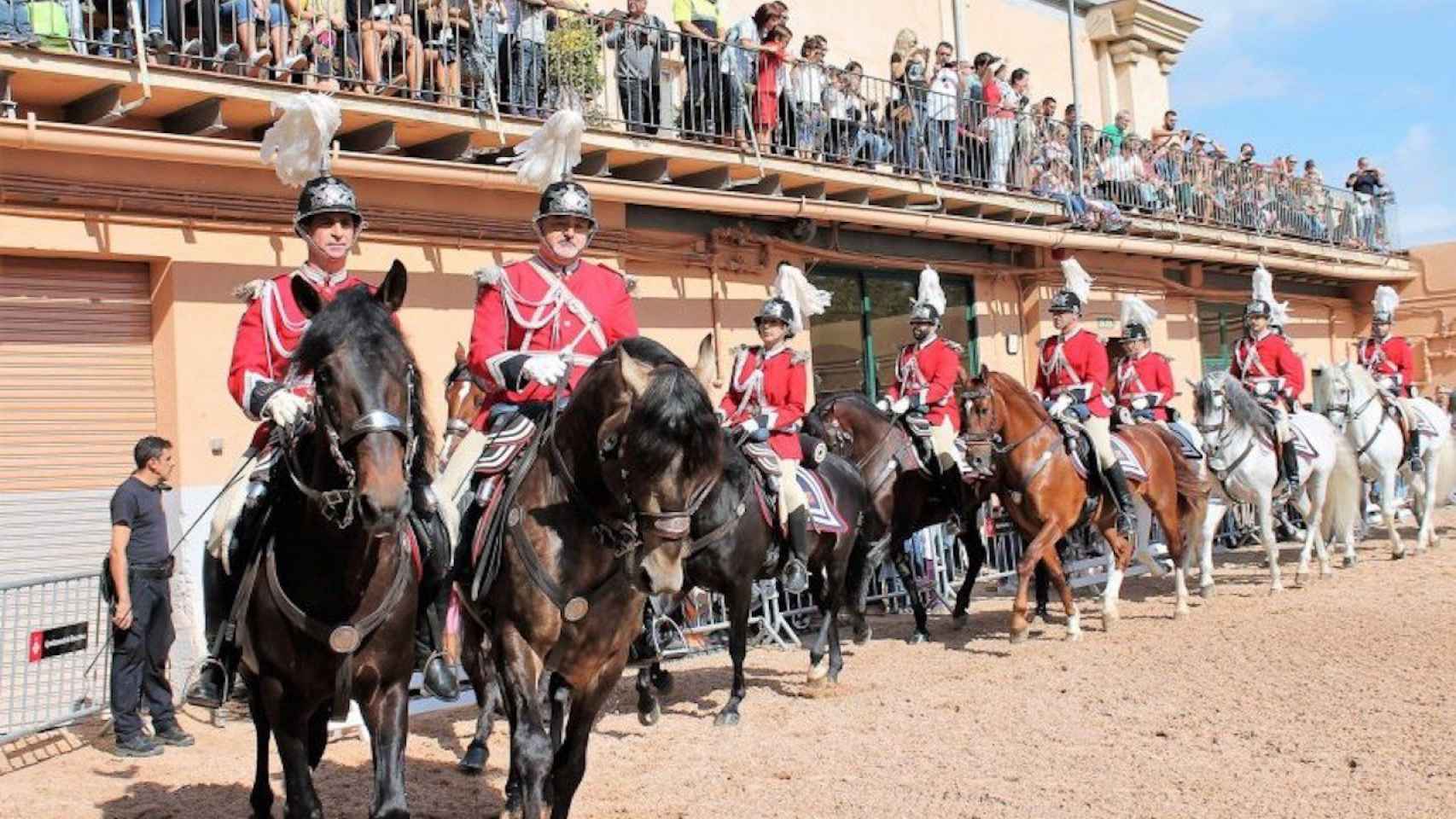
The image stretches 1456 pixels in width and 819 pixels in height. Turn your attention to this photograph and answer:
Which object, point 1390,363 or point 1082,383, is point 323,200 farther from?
point 1390,363

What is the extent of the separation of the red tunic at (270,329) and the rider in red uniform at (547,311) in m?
0.78

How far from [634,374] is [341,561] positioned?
1.30 m

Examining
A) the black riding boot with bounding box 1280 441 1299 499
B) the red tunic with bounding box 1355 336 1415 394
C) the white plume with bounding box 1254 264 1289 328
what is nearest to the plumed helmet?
the black riding boot with bounding box 1280 441 1299 499

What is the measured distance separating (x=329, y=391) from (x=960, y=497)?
9682mm

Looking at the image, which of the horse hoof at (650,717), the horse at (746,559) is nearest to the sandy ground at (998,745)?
the horse hoof at (650,717)

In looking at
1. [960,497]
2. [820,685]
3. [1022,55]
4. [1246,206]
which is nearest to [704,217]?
[960,497]

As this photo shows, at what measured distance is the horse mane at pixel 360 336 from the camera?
15.2ft

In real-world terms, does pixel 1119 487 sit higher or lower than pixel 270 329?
lower

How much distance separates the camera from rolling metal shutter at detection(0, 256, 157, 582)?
1036cm

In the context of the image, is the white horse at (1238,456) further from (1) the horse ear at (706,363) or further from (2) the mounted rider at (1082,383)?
(1) the horse ear at (706,363)

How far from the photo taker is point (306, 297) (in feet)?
16.5

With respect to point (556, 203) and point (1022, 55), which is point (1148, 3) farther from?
point (556, 203)

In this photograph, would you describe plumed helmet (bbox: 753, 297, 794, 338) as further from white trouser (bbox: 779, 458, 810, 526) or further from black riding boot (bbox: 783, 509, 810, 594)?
black riding boot (bbox: 783, 509, 810, 594)

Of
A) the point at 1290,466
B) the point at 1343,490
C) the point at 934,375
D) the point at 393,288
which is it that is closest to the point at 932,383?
the point at 934,375
